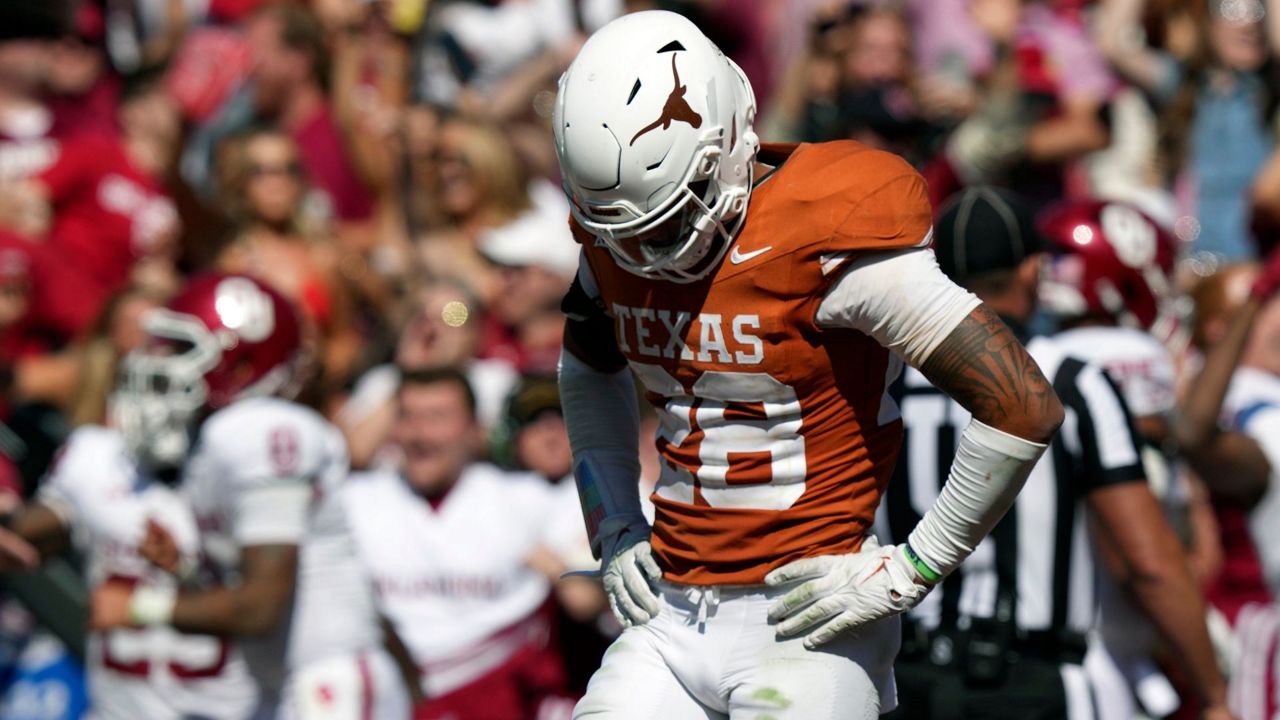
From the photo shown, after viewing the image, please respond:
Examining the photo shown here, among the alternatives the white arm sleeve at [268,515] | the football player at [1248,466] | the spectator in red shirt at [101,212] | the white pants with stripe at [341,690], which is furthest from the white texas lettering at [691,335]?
the spectator in red shirt at [101,212]

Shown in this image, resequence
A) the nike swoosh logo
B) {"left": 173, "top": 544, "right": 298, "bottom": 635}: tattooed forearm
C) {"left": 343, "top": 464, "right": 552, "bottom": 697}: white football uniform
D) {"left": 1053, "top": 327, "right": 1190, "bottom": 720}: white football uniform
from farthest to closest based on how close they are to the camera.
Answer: {"left": 343, "top": 464, "right": 552, "bottom": 697}: white football uniform, {"left": 173, "top": 544, "right": 298, "bottom": 635}: tattooed forearm, {"left": 1053, "top": 327, "right": 1190, "bottom": 720}: white football uniform, the nike swoosh logo

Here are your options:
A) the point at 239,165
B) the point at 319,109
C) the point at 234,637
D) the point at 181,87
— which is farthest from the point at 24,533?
the point at 181,87

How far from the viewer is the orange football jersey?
3781 millimetres

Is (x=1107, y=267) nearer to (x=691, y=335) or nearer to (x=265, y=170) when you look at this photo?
(x=691, y=335)

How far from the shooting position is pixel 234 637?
5738 millimetres

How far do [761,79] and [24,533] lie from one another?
587cm

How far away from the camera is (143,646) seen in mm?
6148

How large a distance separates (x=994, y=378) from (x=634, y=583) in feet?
3.08

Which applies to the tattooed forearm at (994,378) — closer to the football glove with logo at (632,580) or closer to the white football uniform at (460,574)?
the football glove with logo at (632,580)

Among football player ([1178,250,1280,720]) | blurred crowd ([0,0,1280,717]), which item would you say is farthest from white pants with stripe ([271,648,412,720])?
football player ([1178,250,1280,720])

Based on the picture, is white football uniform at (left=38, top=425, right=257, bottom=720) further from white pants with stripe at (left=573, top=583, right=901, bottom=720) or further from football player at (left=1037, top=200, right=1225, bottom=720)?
football player at (left=1037, top=200, right=1225, bottom=720)

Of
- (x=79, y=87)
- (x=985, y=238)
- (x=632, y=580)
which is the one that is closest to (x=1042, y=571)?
(x=985, y=238)

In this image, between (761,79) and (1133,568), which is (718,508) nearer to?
(1133,568)

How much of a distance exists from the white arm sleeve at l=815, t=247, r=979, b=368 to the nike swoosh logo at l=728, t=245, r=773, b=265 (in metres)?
0.16
